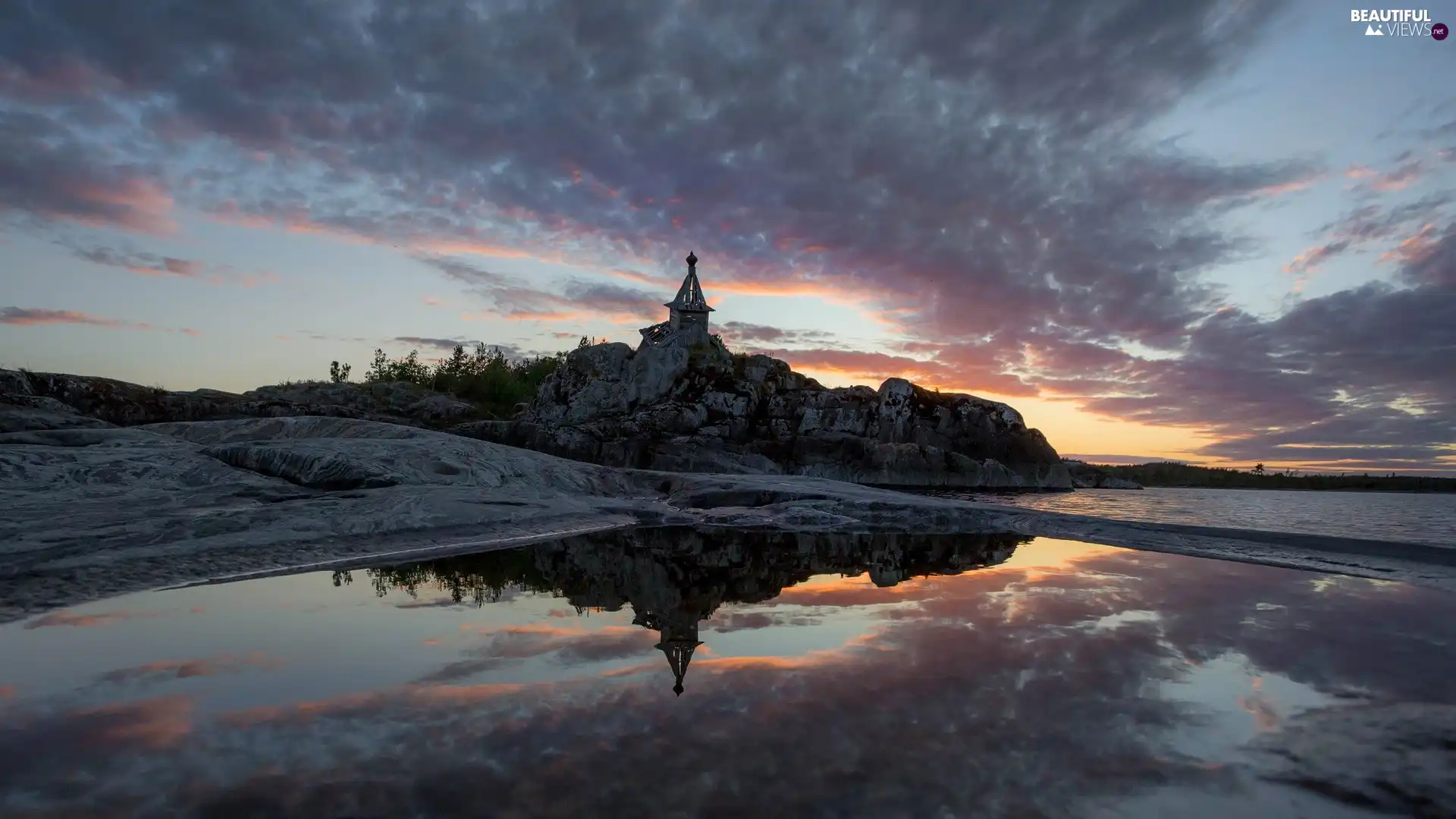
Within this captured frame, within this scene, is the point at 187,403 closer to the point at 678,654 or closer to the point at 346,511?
the point at 346,511

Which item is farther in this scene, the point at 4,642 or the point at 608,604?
the point at 608,604

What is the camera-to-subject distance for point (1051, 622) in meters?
6.00

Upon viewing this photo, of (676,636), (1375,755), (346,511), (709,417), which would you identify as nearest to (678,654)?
(676,636)

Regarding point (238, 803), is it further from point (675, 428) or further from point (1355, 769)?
point (675, 428)

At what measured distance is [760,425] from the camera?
2144 inches

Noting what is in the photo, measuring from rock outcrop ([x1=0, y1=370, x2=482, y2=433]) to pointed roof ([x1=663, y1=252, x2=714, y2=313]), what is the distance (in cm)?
Result: 2556

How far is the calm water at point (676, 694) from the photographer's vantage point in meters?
2.75

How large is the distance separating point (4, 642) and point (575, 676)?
417cm

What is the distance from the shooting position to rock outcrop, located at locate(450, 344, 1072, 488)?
4634 cm

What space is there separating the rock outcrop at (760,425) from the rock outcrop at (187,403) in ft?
26.7

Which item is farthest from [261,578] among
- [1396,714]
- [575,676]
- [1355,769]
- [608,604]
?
[1396,714]

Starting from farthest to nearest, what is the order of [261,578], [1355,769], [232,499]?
[232,499] < [261,578] < [1355,769]

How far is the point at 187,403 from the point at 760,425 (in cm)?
3802

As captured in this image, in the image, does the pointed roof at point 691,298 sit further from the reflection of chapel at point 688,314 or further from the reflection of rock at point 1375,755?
the reflection of rock at point 1375,755
